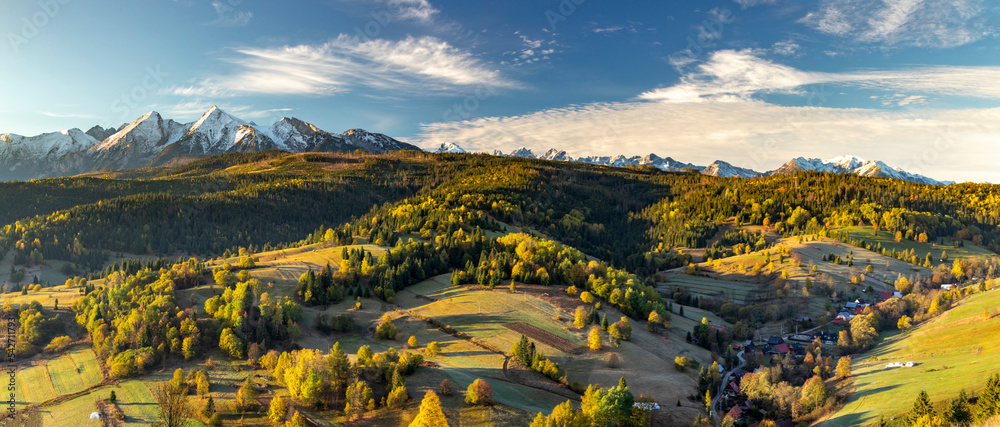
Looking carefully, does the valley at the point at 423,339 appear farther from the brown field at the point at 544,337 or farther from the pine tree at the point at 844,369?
the pine tree at the point at 844,369

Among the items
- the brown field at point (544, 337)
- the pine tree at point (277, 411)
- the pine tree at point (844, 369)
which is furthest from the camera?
A: the brown field at point (544, 337)

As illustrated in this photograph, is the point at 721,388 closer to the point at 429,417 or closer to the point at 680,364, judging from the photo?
the point at 680,364

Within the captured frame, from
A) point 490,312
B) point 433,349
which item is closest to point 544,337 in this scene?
point 490,312

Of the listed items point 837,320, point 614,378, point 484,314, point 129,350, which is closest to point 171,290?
point 129,350

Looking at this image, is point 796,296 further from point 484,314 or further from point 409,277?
point 409,277

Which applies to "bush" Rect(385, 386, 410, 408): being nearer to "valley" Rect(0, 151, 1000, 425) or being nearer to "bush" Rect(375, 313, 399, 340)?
"valley" Rect(0, 151, 1000, 425)

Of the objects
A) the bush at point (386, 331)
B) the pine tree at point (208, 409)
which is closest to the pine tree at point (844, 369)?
the bush at point (386, 331)

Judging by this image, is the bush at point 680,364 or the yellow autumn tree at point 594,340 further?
the yellow autumn tree at point 594,340

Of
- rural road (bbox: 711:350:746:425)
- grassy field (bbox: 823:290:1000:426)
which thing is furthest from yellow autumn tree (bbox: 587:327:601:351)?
grassy field (bbox: 823:290:1000:426)
